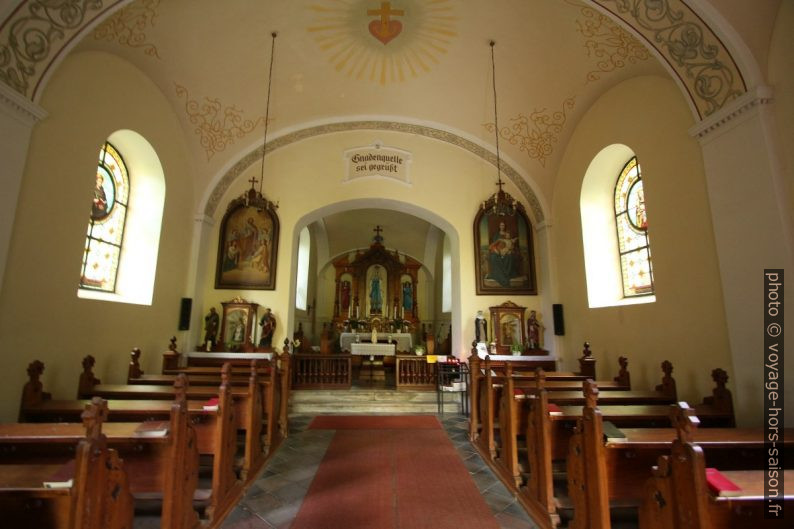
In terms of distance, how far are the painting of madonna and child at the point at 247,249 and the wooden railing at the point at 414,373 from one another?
10.8 feet

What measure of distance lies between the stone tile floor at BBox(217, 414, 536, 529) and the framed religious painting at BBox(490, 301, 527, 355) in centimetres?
298

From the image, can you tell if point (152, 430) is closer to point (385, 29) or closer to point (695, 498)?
point (695, 498)

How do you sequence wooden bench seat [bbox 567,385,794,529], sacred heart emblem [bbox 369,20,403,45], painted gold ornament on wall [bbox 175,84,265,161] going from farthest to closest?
painted gold ornament on wall [bbox 175,84,265,161]
sacred heart emblem [bbox 369,20,403,45]
wooden bench seat [bbox 567,385,794,529]

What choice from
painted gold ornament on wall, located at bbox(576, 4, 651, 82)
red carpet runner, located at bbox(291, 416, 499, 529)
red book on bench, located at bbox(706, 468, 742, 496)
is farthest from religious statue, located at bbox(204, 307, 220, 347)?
painted gold ornament on wall, located at bbox(576, 4, 651, 82)

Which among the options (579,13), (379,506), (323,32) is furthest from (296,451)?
(579,13)

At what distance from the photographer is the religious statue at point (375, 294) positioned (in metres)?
15.8

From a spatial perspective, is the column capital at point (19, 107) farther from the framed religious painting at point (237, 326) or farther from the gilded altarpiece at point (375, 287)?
the gilded altarpiece at point (375, 287)

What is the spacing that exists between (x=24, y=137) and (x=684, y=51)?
25.3ft

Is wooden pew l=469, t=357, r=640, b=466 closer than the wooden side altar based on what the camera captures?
Yes

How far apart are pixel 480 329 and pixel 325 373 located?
3.46 meters

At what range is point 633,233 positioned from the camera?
705 cm

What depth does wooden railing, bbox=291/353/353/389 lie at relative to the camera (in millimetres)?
8562

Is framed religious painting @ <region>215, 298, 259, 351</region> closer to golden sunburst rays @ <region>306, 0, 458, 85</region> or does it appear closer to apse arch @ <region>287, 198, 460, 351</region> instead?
apse arch @ <region>287, 198, 460, 351</region>

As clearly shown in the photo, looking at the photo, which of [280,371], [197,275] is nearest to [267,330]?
[197,275]
